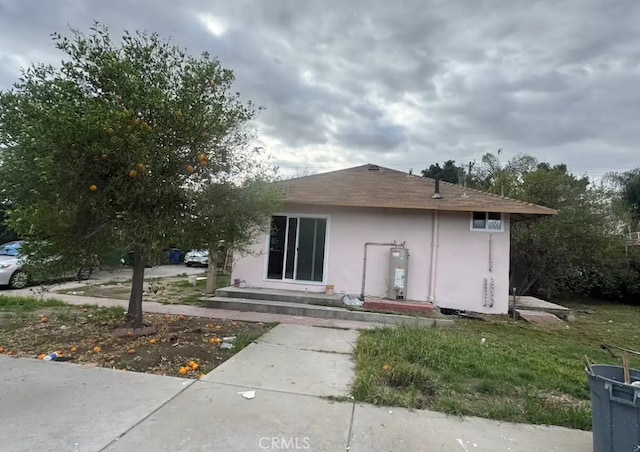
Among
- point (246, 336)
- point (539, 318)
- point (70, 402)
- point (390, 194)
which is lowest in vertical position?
point (70, 402)

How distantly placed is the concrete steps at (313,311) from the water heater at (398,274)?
1267 millimetres

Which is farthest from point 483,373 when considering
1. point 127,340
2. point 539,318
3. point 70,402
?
point 539,318

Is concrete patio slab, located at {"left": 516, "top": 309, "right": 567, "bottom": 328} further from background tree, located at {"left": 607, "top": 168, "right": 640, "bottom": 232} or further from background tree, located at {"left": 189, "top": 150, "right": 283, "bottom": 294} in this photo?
background tree, located at {"left": 607, "top": 168, "right": 640, "bottom": 232}

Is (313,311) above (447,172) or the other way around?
the other way around

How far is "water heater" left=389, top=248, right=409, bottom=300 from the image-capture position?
9180 mm

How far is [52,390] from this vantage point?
3.55 m

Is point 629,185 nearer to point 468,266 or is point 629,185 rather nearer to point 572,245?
point 572,245

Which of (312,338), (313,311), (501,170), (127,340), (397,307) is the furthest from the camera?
(501,170)

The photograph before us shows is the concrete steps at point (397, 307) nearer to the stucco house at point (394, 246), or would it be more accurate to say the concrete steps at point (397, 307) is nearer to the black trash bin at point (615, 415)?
the stucco house at point (394, 246)

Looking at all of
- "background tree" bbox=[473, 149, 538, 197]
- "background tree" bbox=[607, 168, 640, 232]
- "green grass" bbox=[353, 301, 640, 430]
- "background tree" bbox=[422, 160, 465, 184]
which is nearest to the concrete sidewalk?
"green grass" bbox=[353, 301, 640, 430]

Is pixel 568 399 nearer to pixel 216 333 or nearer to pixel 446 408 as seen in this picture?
pixel 446 408

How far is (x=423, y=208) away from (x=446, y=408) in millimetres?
6156

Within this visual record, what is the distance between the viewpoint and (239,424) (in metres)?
2.99

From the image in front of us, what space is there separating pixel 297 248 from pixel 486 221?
16.1 feet
